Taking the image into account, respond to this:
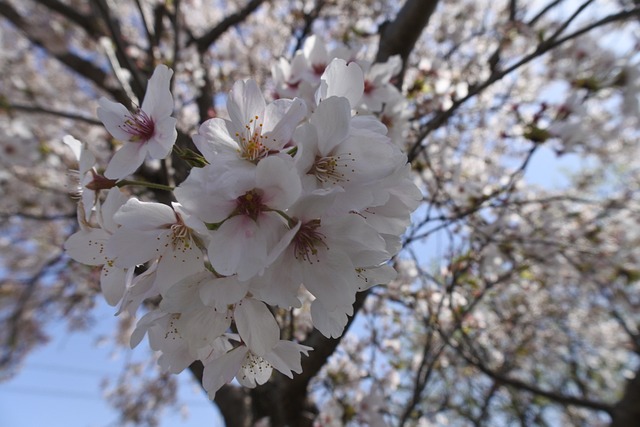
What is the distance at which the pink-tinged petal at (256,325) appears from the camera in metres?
0.77

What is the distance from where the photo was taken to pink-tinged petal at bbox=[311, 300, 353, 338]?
774 mm

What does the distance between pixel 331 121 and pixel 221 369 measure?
1.89 ft

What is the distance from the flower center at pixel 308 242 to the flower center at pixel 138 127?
0.40m

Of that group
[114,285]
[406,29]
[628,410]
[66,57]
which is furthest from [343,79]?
[66,57]

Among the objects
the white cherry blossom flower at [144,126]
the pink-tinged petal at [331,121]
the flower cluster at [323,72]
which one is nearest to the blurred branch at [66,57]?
the flower cluster at [323,72]

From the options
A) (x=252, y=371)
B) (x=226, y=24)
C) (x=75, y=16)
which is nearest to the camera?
(x=252, y=371)

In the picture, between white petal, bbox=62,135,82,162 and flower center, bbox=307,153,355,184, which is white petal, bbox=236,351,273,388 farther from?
white petal, bbox=62,135,82,162

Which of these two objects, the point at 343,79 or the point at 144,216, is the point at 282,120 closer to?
the point at 343,79

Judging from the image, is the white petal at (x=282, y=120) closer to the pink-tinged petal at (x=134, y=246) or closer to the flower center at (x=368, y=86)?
the pink-tinged petal at (x=134, y=246)

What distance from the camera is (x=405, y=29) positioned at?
1837 mm

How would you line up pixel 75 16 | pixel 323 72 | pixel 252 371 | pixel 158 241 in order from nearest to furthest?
1. pixel 158 241
2. pixel 252 371
3. pixel 323 72
4. pixel 75 16

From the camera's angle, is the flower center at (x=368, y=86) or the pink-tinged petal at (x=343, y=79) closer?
the pink-tinged petal at (x=343, y=79)

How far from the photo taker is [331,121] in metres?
0.71

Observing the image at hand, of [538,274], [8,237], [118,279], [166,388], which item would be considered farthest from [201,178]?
[8,237]
